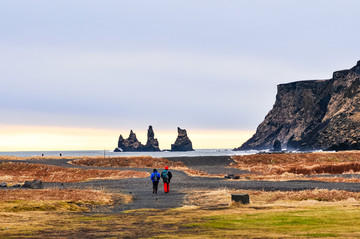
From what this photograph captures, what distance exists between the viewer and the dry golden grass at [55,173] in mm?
64125

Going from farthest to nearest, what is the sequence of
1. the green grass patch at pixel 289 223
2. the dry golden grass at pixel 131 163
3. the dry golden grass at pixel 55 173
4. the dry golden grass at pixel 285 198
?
the dry golden grass at pixel 131 163, the dry golden grass at pixel 55 173, the dry golden grass at pixel 285 198, the green grass patch at pixel 289 223

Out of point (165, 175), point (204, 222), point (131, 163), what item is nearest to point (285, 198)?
point (204, 222)

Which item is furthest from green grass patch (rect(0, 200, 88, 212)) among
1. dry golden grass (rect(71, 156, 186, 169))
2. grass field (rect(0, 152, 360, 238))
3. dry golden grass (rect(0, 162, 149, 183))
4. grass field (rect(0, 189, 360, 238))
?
dry golden grass (rect(71, 156, 186, 169))

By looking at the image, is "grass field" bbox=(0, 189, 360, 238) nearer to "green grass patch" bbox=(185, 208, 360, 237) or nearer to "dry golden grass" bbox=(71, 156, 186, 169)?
"green grass patch" bbox=(185, 208, 360, 237)

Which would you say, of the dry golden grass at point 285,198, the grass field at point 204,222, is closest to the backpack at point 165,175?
the dry golden grass at point 285,198

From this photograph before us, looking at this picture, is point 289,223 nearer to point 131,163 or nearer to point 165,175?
point 165,175

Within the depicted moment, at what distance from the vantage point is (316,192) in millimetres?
29562

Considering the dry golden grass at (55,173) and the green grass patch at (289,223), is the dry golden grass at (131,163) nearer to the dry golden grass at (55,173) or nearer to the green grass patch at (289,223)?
the dry golden grass at (55,173)

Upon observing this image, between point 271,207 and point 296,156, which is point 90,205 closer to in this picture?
point 271,207

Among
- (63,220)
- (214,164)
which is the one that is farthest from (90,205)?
(214,164)

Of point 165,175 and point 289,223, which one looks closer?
point 289,223

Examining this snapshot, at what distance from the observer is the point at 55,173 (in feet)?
227

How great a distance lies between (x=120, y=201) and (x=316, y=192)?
12539mm

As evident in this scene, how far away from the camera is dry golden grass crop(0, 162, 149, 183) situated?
64125 millimetres
